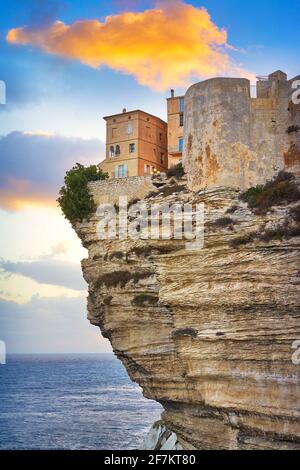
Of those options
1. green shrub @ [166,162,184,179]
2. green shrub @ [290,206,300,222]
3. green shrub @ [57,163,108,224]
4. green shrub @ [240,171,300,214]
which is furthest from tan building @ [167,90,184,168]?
green shrub @ [290,206,300,222]

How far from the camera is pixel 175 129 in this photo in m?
40.0

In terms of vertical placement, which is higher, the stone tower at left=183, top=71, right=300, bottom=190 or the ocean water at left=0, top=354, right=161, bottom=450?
the stone tower at left=183, top=71, right=300, bottom=190

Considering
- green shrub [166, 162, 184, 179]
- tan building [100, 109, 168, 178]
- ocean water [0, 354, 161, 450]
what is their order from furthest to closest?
ocean water [0, 354, 161, 450] → tan building [100, 109, 168, 178] → green shrub [166, 162, 184, 179]

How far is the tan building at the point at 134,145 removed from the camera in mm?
40844

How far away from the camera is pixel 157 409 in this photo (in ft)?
271

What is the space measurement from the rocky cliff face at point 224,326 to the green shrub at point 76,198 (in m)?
4.68

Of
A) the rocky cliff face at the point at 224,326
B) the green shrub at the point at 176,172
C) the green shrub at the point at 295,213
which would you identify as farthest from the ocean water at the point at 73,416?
the green shrub at the point at 295,213

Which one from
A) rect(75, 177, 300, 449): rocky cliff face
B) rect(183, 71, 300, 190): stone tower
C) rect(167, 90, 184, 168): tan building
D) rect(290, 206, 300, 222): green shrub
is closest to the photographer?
rect(75, 177, 300, 449): rocky cliff face

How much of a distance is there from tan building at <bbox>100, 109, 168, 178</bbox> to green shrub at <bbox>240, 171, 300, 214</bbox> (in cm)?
1138

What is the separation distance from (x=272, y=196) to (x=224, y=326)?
5589mm

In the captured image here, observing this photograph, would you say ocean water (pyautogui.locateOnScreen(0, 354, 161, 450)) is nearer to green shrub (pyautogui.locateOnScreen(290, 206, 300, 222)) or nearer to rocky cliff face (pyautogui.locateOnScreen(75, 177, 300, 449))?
rocky cliff face (pyautogui.locateOnScreen(75, 177, 300, 449))

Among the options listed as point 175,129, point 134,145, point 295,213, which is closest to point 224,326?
point 295,213

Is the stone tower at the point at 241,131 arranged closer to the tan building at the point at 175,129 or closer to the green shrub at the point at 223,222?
the green shrub at the point at 223,222

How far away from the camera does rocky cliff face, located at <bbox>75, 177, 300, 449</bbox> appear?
25984 millimetres
